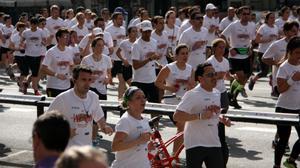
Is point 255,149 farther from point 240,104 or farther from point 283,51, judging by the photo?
point 240,104

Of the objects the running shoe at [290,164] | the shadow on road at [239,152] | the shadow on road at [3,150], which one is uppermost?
the running shoe at [290,164]

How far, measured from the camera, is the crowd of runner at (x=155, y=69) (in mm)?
7480

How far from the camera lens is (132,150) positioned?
6.88m

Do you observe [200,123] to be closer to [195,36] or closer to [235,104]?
[195,36]

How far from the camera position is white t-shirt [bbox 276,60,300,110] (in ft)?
29.9

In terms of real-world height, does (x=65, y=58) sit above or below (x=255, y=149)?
above

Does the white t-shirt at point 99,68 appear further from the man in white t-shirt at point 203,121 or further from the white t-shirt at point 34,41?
the white t-shirt at point 34,41

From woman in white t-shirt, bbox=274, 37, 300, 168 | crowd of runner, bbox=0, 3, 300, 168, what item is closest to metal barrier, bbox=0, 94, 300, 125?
crowd of runner, bbox=0, 3, 300, 168

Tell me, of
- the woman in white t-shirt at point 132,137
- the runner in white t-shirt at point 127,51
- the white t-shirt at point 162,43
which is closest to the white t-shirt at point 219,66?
the white t-shirt at point 162,43

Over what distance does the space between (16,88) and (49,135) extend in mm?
15125

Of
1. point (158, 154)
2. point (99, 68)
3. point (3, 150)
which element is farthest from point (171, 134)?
point (158, 154)

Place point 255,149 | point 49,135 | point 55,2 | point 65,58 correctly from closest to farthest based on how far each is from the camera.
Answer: point 49,135 → point 255,149 → point 65,58 → point 55,2

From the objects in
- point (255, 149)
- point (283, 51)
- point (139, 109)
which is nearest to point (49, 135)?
point (139, 109)

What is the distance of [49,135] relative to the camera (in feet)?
13.2
